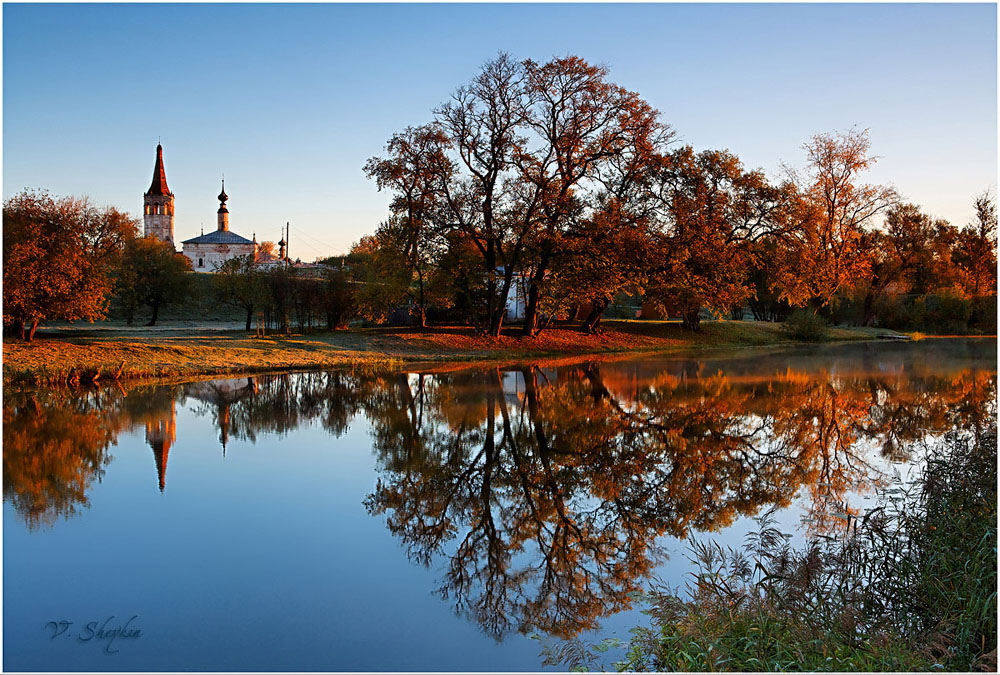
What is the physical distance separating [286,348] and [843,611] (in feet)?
72.2

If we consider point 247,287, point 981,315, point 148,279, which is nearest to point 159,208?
point 148,279

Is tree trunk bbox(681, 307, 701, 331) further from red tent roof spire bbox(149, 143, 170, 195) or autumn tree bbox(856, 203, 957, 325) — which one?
red tent roof spire bbox(149, 143, 170, 195)

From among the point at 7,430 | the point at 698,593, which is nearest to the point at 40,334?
the point at 7,430

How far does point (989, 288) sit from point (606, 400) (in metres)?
49.6

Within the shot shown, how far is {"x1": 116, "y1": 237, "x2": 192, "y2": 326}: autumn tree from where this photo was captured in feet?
129

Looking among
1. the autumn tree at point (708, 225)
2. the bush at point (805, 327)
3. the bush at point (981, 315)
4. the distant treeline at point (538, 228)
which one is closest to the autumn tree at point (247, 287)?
the distant treeline at point (538, 228)

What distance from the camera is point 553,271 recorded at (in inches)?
1201

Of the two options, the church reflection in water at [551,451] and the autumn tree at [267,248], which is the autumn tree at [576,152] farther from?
the autumn tree at [267,248]

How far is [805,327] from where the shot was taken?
39.9 m

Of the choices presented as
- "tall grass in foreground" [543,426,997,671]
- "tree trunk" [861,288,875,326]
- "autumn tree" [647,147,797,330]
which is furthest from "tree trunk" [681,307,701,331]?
→ "tall grass in foreground" [543,426,997,671]

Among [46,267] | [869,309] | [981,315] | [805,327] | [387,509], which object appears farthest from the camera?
[869,309]

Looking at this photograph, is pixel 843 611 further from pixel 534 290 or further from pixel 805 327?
pixel 805 327

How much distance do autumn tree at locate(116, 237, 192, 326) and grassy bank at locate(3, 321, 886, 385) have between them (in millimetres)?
A: 10921

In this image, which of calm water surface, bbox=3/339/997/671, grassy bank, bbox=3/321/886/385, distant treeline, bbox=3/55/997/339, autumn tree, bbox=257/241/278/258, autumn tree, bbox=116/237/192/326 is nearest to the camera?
calm water surface, bbox=3/339/997/671
